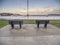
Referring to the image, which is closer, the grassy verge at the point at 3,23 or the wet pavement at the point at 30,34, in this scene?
the grassy verge at the point at 3,23

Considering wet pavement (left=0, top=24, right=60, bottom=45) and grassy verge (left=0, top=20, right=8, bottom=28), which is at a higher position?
grassy verge (left=0, top=20, right=8, bottom=28)

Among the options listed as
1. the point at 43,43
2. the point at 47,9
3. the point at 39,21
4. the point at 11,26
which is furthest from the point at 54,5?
the point at 11,26

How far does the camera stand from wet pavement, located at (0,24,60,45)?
2.95m

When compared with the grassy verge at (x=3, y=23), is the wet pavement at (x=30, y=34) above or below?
below

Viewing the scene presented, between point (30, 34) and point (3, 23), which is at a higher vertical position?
point (3, 23)

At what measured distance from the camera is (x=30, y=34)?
3078 millimetres

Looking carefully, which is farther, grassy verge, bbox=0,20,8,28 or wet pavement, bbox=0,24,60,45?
wet pavement, bbox=0,24,60,45

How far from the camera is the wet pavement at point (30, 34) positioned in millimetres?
2949

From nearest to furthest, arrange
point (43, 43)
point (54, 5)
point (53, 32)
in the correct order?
point (43, 43)
point (54, 5)
point (53, 32)

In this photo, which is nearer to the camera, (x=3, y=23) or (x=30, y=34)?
(x=3, y=23)

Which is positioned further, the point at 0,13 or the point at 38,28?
the point at 38,28

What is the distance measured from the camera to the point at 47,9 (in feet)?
9.64

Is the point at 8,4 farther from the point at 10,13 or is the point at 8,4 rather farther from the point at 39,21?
the point at 39,21

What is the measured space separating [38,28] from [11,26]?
0.67 meters
